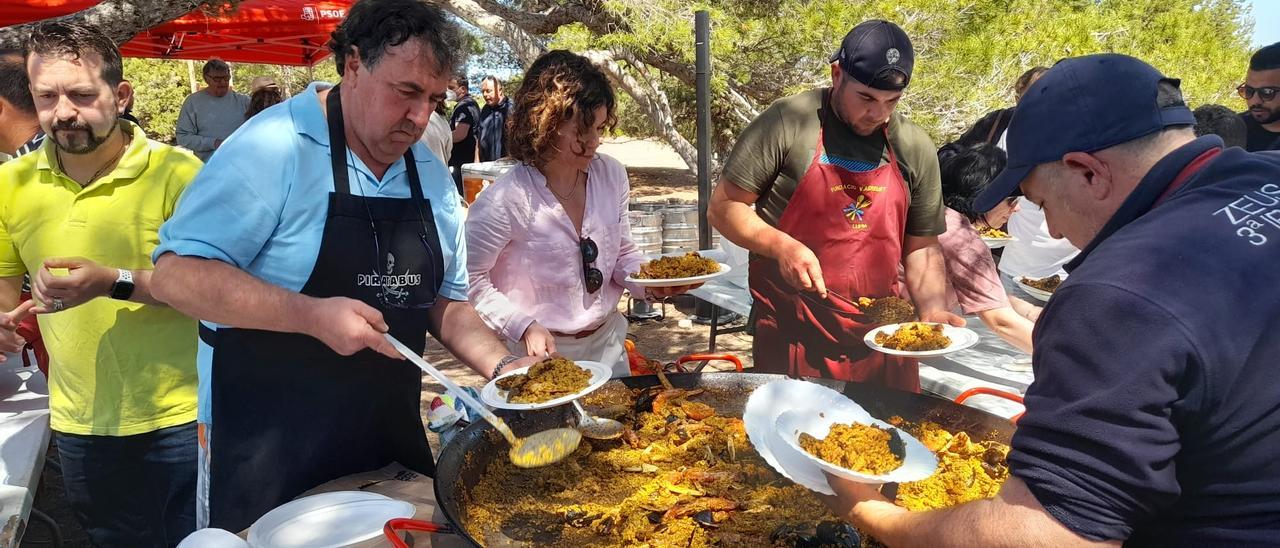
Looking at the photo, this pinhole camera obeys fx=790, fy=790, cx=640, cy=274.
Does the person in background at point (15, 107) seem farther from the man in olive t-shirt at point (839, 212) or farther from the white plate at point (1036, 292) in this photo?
the white plate at point (1036, 292)

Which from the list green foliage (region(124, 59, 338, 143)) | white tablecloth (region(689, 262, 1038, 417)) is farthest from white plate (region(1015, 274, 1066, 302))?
green foliage (region(124, 59, 338, 143))

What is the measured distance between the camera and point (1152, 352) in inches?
38.9

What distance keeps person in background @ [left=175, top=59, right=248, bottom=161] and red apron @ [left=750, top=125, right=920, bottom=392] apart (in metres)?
9.07

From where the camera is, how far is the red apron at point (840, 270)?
2.97m

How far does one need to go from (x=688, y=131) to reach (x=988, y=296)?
307 inches

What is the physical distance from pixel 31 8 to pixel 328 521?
591 centimetres

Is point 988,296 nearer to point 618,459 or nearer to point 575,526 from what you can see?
point 618,459

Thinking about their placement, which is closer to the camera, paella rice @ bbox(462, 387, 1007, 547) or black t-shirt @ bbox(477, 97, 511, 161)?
paella rice @ bbox(462, 387, 1007, 547)

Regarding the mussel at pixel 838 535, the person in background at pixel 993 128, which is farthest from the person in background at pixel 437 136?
the mussel at pixel 838 535

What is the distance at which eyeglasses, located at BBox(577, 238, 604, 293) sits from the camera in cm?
291

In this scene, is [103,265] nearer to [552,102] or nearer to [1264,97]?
[552,102]

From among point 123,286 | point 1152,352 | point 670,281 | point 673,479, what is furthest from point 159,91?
point 1152,352

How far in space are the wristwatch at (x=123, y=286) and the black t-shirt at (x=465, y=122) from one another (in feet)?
29.9

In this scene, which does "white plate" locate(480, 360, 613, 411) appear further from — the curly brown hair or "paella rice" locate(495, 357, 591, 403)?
the curly brown hair
